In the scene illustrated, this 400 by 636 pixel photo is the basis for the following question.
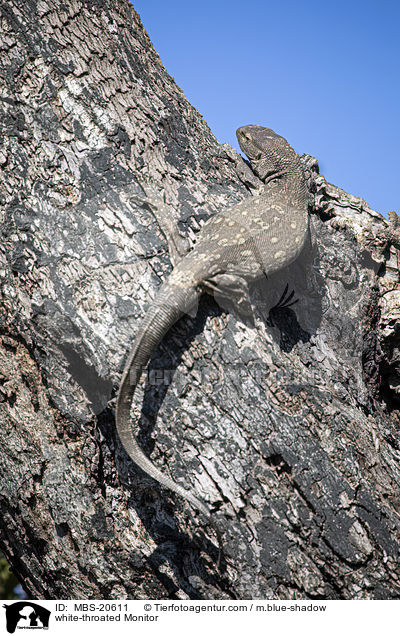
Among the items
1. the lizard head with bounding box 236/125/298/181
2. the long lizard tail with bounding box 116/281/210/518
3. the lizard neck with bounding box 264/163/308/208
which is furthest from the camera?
the lizard head with bounding box 236/125/298/181

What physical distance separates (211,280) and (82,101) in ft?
5.42

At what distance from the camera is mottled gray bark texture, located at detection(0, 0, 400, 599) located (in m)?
2.84

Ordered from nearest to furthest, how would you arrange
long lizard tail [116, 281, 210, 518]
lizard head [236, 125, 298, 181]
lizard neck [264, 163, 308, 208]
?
long lizard tail [116, 281, 210, 518], lizard neck [264, 163, 308, 208], lizard head [236, 125, 298, 181]

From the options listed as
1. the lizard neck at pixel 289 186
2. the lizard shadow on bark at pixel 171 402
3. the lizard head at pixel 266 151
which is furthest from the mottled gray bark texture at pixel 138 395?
the lizard head at pixel 266 151

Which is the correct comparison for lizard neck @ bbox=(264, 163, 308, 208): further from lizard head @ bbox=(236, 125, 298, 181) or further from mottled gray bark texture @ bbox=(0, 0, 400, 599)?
mottled gray bark texture @ bbox=(0, 0, 400, 599)

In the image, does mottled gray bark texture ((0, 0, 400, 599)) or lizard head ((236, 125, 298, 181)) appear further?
lizard head ((236, 125, 298, 181))

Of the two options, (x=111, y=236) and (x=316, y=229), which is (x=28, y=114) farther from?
(x=316, y=229)

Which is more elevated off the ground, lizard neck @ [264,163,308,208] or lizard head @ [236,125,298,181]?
lizard head @ [236,125,298,181]
